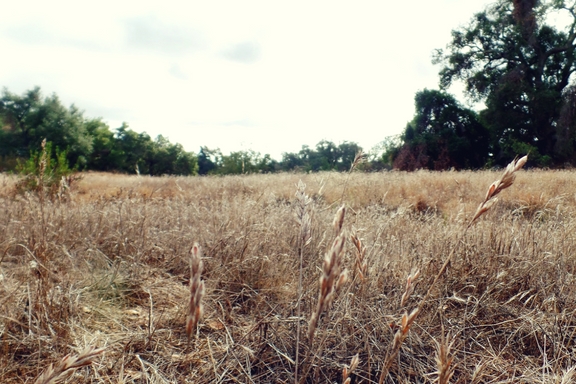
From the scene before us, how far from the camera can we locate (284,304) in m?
2.04

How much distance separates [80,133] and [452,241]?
36493 millimetres

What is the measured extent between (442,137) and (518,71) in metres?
5.22

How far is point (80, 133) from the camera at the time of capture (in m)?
33.2

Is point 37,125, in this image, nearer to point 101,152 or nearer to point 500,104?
point 101,152

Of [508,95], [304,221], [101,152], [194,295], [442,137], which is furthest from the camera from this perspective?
[101,152]

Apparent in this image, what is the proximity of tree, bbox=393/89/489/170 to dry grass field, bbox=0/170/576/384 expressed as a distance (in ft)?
71.4

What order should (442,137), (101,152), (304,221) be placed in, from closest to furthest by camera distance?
(304,221) < (442,137) < (101,152)

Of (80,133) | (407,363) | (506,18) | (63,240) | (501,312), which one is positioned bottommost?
(407,363)

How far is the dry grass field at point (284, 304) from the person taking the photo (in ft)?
4.79

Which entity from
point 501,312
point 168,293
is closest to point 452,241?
point 501,312

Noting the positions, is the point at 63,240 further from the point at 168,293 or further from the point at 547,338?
the point at 547,338

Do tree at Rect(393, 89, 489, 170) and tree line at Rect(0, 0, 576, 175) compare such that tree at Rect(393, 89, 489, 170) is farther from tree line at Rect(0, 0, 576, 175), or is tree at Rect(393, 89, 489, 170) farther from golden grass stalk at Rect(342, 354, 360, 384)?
golden grass stalk at Rect(342, 354, 360, 384)

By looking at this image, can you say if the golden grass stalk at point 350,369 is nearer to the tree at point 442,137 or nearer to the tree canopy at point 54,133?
the tree at point 442,137

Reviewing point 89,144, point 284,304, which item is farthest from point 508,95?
point 89,144
